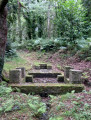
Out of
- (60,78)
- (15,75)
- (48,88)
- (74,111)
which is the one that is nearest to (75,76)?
(48,88)

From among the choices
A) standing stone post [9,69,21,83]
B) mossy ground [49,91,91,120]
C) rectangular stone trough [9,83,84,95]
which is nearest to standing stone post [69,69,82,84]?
rectangular stone trough [9,83,84,95]

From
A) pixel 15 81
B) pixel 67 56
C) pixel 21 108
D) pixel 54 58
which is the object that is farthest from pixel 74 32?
pixel 21 108

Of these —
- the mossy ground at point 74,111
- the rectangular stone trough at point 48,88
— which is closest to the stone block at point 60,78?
the rectangular stone trough at point 48,88

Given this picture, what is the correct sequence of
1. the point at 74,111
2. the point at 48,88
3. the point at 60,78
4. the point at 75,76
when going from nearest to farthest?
1. the point at 74,111
2. the point at 48,88
3. the point at 75,76
4. the point at 60,78

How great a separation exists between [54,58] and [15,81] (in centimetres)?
767

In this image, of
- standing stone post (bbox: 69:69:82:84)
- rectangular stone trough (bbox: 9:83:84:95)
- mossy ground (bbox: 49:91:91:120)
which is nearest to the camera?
mossy ground (bbox: 49:91:91:120)

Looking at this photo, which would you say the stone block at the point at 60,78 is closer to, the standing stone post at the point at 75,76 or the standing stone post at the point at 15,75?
the standing stone post at the point at 75,76

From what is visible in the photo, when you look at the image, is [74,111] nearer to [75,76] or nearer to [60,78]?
[75,76]

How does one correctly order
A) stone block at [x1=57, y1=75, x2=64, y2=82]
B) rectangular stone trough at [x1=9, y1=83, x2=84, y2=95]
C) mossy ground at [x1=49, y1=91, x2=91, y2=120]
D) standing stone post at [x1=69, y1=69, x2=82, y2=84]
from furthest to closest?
stone block at [x1=57, y1=75, x2=64, y2=82], standing stone post at [x1=69, y1=69, x2=82, y2=84], rectangular stone trough at [x1=9, y1=83, x2=84, y2=95], mossy ground at [x1=49, y1=91, x2=91, y2=120]

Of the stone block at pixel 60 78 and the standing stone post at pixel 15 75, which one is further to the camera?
the stone block at pixel 60 78

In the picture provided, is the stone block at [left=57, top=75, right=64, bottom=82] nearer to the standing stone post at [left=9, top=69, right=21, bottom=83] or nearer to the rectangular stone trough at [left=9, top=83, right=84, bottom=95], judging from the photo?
the rectangular stone trough at [left=9, top=83, right=84, bottom=95]

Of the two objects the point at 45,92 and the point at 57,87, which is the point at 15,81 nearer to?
the point at 45,92

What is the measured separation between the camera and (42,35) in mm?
22344

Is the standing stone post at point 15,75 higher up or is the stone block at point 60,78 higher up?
the standing stone post at point 15,75
